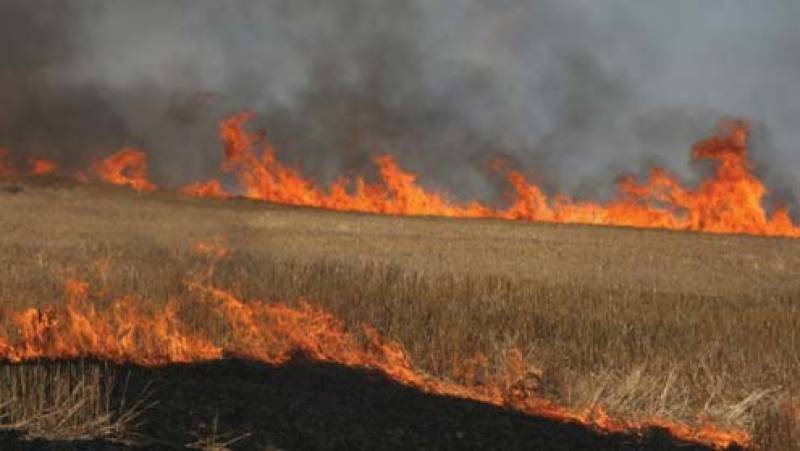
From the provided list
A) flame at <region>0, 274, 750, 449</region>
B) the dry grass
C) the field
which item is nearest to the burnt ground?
the field

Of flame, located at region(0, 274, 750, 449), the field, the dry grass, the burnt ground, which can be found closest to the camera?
the dry grass

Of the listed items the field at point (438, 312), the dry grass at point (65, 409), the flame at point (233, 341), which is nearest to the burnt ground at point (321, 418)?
the field at point (438, 312)

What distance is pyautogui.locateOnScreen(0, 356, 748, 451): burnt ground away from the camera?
6.67m

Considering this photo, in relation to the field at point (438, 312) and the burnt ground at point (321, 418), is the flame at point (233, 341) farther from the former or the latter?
the burnt ground at point (321, 418)

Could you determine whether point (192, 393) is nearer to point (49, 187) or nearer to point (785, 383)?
point (785, 383)

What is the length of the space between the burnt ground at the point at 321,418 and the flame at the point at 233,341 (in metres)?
0.70

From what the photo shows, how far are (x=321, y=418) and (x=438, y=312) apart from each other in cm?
867

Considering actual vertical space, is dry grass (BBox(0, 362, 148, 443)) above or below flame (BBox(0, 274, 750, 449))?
below

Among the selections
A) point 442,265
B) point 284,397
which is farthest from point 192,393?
point 442,265

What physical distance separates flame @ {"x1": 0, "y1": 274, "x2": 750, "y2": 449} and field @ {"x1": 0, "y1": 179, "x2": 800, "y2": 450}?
0.28 meters

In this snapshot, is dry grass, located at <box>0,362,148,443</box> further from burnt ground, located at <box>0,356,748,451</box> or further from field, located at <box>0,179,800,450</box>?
burnt ground, located at <box>0,356,748,451</box>

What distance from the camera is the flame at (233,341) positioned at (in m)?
9.58

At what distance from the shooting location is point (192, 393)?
756cm

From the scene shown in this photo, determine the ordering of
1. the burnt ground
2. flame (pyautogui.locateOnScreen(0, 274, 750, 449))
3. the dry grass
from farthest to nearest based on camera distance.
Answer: flame (pyautogui.locateOnScreen(0, 274, 750, 449)), the burnt ground, the dry grass
